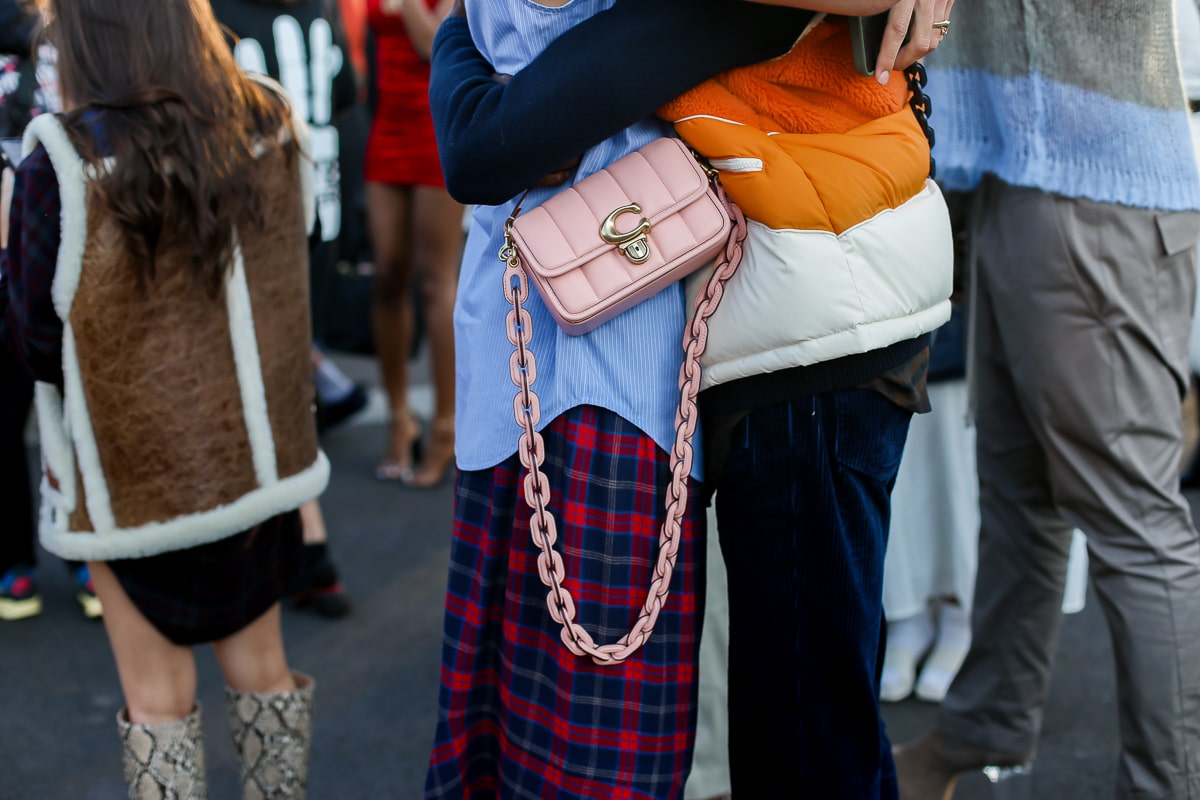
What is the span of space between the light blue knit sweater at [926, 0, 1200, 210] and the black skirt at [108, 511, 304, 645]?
143 centimetres

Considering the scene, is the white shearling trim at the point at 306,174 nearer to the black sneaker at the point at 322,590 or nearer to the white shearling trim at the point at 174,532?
the white shearling trim at the point at 174,532

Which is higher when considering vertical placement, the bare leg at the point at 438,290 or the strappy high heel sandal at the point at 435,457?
the bare leg at the point at 438,290

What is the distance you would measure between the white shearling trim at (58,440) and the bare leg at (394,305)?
2.42 m

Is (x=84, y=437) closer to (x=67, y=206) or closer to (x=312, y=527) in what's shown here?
(x=67, y=206)

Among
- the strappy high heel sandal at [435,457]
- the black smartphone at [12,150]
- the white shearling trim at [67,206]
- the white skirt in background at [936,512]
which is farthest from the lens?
the strappy high heel sandal at [435,457]

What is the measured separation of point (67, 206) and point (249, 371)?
15.1 inches

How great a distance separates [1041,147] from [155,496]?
5.05 feet

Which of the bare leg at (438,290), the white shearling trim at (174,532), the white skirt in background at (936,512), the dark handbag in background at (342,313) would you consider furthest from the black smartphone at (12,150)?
the dark handbag in background at (342,313)

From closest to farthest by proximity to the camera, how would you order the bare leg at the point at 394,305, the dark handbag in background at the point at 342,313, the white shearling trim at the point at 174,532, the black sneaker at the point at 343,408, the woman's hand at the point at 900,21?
1. the woman's hand at the point at 900,21
2. the white shearling trim at the point at 174,532
3. the bare leg at the point at 394,305
4. the black sneaker at the point at 343,408
5. the dark handbag in background at the point at 342,313

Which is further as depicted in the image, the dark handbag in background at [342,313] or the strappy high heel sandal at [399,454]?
the dark handbag in background at [342,313]

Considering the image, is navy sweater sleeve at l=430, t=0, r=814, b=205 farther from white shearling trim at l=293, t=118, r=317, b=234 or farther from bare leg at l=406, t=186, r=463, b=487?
bare leg at l=406, t=186, r=463, b=487

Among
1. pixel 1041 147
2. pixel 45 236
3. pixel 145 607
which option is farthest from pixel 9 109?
pixel 1041 147

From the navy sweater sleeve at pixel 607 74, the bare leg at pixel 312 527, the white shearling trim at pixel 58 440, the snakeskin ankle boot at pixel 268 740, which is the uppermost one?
the navy sweater sleeve at pixel 607 74

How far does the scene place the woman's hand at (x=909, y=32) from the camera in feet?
4.46
